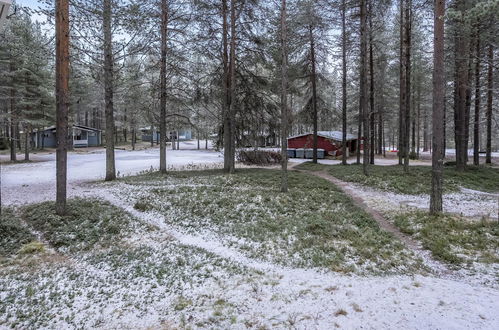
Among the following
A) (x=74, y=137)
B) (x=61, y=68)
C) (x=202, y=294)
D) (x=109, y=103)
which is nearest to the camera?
(x=202, y=294)

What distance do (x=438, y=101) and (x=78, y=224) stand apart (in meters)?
9.74

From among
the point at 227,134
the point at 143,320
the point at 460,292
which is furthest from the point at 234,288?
the point at 227,134

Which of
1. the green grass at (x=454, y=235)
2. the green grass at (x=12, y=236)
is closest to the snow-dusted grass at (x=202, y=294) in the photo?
the green grass at (x=12, y=236)

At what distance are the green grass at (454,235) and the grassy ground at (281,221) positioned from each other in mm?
685

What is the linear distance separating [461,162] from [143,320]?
1764cm

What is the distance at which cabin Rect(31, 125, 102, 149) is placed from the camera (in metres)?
37.4

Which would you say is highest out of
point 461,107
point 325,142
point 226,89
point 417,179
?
point 226,89

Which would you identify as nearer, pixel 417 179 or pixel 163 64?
pixel 417 179

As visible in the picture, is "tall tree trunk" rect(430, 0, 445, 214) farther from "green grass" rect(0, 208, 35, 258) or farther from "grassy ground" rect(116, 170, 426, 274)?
"green grass" rect(0, 208, 35, 258)

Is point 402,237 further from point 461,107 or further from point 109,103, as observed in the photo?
point 461,107

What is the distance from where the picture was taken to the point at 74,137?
138 feet

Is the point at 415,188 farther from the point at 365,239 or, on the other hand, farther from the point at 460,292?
the point at 460,292

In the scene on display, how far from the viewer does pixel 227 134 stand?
605 inches

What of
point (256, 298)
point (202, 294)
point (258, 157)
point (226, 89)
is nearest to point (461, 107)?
point (258, 157)
